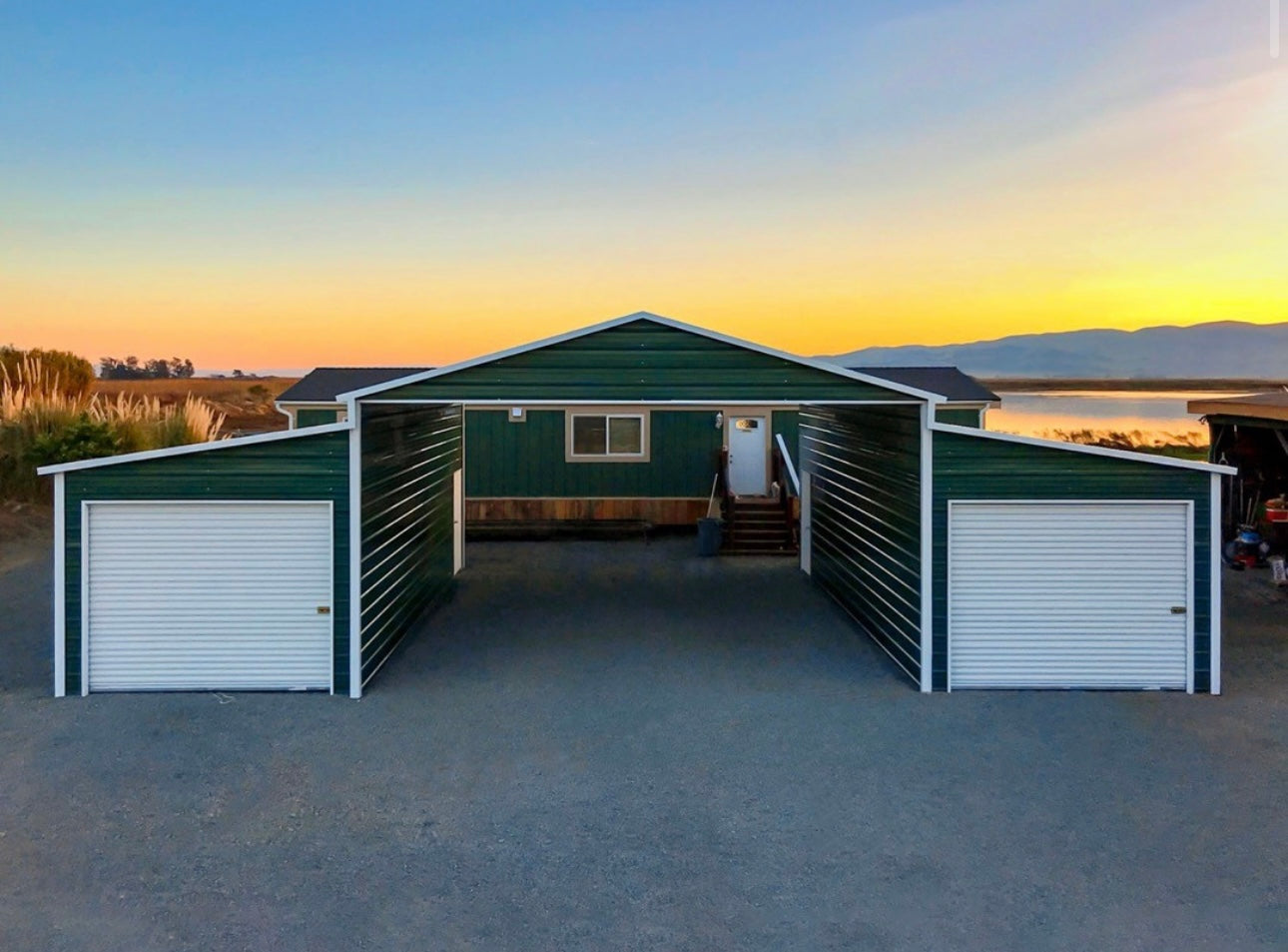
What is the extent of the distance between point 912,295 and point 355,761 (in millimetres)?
17716

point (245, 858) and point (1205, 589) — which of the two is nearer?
point (245, 858)

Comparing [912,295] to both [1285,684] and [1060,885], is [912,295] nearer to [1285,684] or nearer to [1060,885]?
[1285,684]

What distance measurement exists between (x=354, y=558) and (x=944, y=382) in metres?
12.1

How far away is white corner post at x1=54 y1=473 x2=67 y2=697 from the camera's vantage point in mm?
7520

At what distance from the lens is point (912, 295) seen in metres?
20.3

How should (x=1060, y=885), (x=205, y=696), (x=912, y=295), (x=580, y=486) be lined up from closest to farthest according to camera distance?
1. (x=1060, y=885)
2. (x=205, y=696)
3. (x=580, y=486)
4. (x=912, y=295)

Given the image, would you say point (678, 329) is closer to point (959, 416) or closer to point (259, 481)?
point (259, 481)

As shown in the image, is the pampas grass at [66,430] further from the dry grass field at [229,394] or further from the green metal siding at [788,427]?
the green metal siding at [788,427]

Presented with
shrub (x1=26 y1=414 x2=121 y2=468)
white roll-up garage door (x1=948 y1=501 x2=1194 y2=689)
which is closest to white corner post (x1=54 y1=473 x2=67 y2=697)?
white roll-up garage door (x1=948 y1=501 x2=1194 y2=689)

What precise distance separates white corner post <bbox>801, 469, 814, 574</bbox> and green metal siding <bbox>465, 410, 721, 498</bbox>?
3416 millimetres

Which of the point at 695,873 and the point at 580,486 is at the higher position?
the point at 580,486

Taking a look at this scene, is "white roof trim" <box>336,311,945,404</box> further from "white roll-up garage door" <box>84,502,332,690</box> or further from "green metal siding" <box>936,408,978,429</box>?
"green metal siding" <box>936,408,978,429</box>

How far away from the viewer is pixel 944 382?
15977mm

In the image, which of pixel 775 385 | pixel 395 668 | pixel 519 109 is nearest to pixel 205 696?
pixel 395 668
